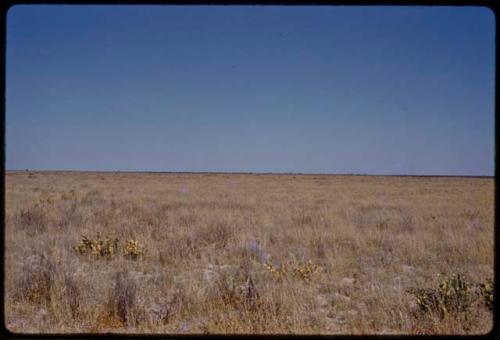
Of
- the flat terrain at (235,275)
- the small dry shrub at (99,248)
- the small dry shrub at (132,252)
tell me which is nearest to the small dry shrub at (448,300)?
the flat terrain at (235,275)

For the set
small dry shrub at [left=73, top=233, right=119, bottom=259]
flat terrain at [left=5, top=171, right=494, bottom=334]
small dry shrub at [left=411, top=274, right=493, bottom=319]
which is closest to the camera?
flat terrain at [left=5, top=171, right=494, bottom=334]

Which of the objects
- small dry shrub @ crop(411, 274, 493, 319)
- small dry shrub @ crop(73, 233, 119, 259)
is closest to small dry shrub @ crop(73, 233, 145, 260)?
small dry shrub @ crop(73, 233, 119, 259)

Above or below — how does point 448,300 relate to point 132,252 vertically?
below

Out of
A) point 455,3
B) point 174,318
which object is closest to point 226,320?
point 174,318

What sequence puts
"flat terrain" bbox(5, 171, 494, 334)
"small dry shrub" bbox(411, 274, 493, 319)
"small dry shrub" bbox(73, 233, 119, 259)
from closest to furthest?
"flat terrain" bbox(5, 171, 494, 334) → "small dry shrub" bbox(411, 274, 493, 319) → "small dry shrub" bbox(73, 233, 119, 259)

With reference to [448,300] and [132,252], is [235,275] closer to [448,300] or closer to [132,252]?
[132,252]

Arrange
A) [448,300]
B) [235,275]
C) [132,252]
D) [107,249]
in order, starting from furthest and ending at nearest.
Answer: [107,249], [132,252], [235,275], [448,300]

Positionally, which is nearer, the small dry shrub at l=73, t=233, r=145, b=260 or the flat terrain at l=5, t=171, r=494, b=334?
the flat terrain at l=5, t=171, r=494, b=334

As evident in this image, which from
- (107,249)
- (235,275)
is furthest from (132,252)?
(235,275)

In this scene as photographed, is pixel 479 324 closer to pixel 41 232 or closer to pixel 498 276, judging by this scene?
pixel 498 276

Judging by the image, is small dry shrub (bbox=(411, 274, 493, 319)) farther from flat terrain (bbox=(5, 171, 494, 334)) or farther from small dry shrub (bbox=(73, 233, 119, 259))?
small dry shrub (bbox=(73, 233, 119, 259))

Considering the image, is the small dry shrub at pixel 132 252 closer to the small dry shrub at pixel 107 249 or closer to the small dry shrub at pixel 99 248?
the small dry shrub at pixel 107 249

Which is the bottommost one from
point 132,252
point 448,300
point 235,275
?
point 448,300

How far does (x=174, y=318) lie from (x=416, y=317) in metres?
2.43
